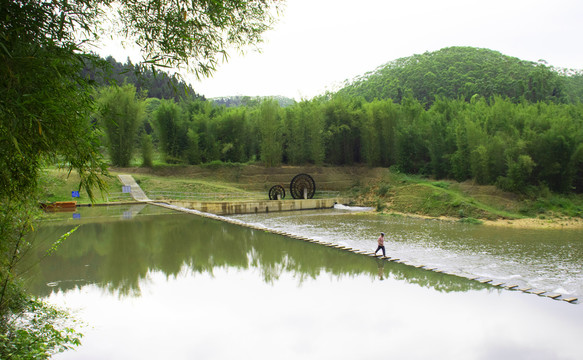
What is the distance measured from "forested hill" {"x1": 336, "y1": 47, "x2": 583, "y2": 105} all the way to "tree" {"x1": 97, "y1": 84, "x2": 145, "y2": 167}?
94.4 feet

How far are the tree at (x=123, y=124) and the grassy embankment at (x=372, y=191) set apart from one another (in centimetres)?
123

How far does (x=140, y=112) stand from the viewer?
93.4 feet

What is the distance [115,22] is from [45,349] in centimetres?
353

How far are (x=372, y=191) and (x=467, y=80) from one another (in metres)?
34.8

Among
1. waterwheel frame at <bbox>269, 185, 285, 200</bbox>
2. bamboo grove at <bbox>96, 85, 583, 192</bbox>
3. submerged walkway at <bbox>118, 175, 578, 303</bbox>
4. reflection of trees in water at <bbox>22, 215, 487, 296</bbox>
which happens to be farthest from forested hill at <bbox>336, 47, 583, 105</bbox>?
reflection of trees in water at <bbox>22, 215, 487, 296</bbox>

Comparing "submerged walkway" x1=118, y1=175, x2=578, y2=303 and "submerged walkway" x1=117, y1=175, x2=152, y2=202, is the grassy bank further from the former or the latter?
"submerged walkway" x1=117, y1=175, x2=152, y2=202

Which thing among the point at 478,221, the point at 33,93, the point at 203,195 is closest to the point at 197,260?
the point at 33,93

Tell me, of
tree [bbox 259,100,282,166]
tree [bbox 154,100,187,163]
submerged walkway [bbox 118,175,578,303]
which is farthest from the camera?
tree [bbox 259,100,282,166]

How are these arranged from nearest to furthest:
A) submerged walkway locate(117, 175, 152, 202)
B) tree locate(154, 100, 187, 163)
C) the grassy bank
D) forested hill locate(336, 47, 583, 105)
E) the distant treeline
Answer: the grassy bank < the distant treeline < submerged walkway locate(117, 175, 152, 202) < tree locate(154, 100, 187, 163) < forested hill locate(336, 47, 583, 105)

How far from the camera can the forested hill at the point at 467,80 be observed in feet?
156

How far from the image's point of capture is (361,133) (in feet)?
108

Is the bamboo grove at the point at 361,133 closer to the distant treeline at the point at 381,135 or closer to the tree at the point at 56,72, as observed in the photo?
the distant treeline at the point at 381,135

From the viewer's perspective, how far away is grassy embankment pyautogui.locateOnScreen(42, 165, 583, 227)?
63.2 ft

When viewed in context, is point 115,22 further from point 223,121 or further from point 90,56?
point 223,121
